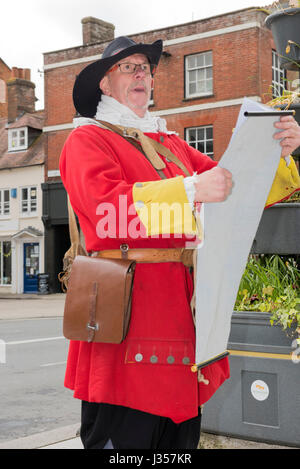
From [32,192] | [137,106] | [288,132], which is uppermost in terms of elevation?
[32,192]

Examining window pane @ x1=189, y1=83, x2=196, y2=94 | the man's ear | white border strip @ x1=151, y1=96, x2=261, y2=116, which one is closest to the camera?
the man's ear

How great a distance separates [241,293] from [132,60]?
1.92 m

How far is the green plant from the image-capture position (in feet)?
11.2

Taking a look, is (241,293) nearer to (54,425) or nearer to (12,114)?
(54,425)

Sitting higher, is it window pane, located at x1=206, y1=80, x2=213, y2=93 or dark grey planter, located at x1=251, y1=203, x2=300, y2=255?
window pane, located at x1=206, y1=80, x2=213, y2=93

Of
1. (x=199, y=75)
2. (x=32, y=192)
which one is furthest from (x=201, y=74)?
(x=32, y=192)

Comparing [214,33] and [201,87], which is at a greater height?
[214,33]

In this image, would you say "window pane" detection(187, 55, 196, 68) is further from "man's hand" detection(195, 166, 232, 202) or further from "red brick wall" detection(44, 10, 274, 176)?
"man's hand" detection(195, 166, 232, 202)

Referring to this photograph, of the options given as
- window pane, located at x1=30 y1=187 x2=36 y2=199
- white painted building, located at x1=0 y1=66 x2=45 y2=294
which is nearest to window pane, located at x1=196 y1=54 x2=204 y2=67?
white painted building, located at x1=0 y1=66 x2=45 y2=294

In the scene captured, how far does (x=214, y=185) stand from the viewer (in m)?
1.84

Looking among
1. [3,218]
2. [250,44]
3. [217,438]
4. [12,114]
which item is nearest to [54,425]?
[217,438]

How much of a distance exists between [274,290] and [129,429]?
178cm

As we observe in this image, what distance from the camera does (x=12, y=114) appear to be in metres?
28.3

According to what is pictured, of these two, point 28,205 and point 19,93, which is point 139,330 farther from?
point 19,93
